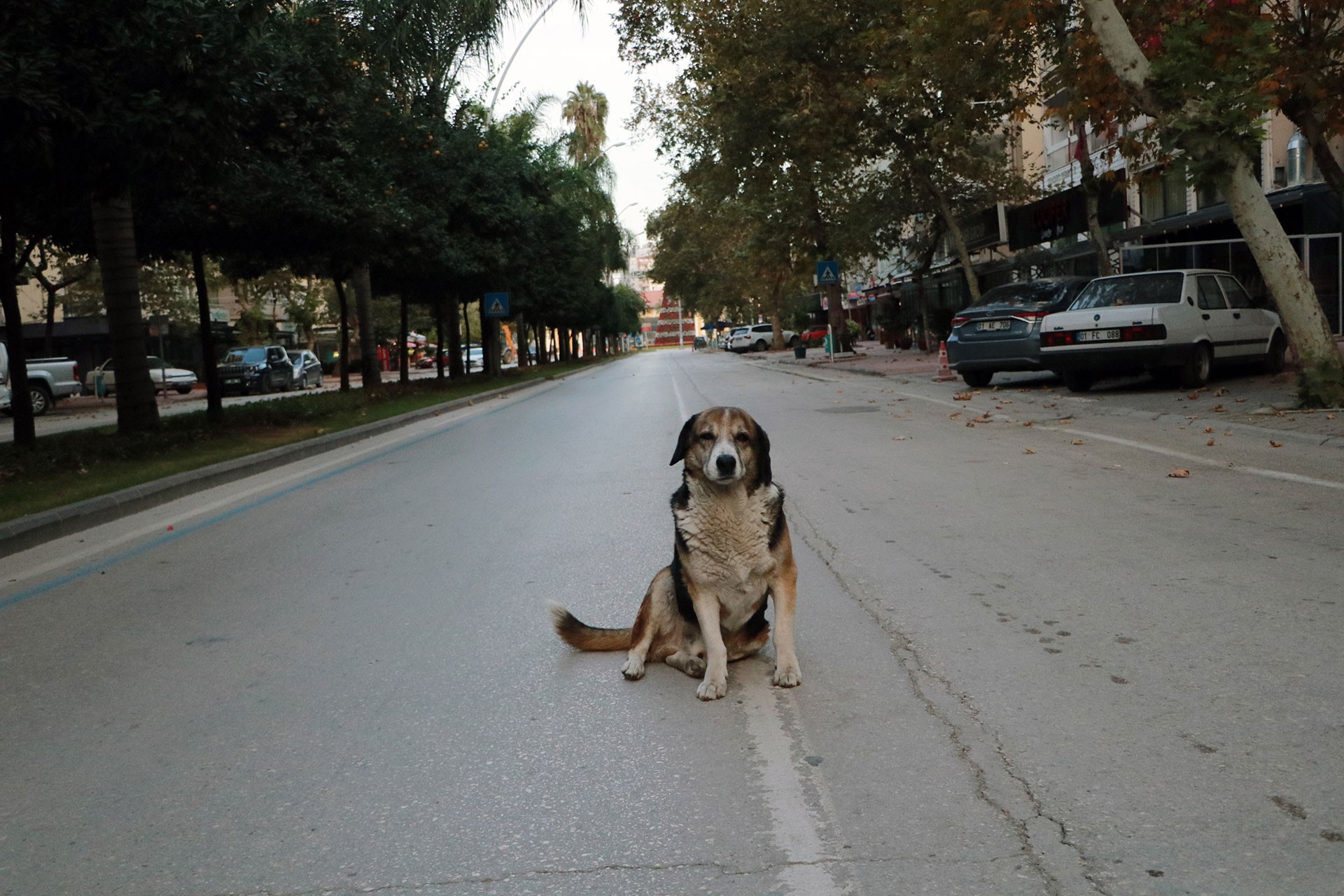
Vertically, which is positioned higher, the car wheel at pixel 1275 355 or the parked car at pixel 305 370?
the parked car at pixel 305 370

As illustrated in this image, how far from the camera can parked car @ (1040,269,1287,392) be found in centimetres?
1778

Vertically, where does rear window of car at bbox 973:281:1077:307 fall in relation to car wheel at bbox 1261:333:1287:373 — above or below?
above

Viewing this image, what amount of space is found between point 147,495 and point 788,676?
28.8 ft

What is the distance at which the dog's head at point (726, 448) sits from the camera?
4441 mm

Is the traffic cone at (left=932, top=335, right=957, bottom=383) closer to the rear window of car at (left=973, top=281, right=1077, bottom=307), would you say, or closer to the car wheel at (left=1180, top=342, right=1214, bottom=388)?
the rear window of car at (left=973, top=281, right=1077, bottom=307)

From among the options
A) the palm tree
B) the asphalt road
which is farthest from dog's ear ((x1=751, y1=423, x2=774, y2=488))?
the palm tree

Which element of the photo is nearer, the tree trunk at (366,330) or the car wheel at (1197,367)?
the car wheel at (1197,367)

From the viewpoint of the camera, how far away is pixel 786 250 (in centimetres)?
4625

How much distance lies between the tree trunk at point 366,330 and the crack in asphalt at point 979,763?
27050 millimetres

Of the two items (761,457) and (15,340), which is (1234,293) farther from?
(15,340)

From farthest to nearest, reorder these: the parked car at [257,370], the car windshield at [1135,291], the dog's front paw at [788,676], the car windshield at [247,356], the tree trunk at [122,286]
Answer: the car windshield at [247,356]
the parked car at [257,370]
the car windshield at [1135,291]
the tree trunk at [122,286]
the dog's front paw at [788,676]

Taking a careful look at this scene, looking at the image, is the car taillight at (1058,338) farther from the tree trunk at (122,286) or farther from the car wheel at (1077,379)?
the tree trunk at (122,286)

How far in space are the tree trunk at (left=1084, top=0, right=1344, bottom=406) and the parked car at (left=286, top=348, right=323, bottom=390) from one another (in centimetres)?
3836

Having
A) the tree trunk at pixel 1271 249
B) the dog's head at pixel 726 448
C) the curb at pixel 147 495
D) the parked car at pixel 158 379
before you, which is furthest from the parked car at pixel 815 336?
the dog's head at pixel 726 448
